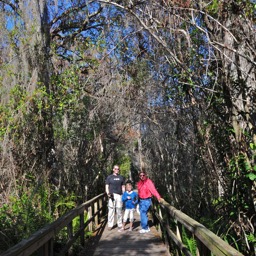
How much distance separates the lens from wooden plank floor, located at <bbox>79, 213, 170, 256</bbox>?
7019 mm

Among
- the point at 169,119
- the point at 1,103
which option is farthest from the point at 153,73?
the point at 1,103

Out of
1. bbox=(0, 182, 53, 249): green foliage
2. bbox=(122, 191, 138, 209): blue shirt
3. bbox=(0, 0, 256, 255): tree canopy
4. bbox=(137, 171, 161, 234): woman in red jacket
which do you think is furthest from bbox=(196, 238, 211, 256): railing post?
bbox=(122, 191, 138, 209): blue shirt

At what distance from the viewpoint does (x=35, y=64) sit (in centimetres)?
937

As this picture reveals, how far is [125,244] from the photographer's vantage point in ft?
25.5

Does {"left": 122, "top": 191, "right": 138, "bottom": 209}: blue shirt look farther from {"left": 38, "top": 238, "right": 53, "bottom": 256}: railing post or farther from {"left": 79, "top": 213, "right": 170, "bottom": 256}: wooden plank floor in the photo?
{"left": 38, "top": 238, "right": 53, "bottom": 256}: railing post

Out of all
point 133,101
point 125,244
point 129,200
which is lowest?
point 125,244

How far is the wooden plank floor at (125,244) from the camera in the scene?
7019mm

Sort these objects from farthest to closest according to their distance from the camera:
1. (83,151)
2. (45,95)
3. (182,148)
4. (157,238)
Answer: (83,151) < (182,148) < (45,95) < (157,238)

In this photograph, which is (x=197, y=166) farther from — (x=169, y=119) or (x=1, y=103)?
(x=1, y=103)

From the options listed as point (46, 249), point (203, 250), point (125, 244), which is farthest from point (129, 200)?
point (203, 250)

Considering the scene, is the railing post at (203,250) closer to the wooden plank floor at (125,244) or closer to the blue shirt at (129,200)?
the wooden plank floor at (125,244)

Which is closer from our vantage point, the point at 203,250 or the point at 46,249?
the point at 203,250

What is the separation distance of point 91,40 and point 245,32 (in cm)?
739

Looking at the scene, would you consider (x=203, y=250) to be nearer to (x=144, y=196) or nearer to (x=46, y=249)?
(x=46, y=249)
